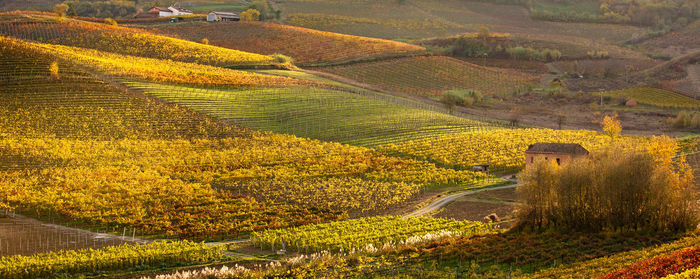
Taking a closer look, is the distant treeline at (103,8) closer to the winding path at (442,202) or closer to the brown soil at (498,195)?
the winding path at (442,202)

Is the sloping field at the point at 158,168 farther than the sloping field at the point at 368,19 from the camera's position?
No

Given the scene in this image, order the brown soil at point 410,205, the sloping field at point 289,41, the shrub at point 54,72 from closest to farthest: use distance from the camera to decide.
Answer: the brown soil at point 410,205 → the shrub at point 54,72 → the sloping field at point 289,41

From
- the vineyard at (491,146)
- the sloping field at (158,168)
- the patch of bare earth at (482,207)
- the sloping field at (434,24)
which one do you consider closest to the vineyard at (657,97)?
the vineyard at (491,146)

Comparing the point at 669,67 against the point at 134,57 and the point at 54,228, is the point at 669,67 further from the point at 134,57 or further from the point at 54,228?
the point at 54,228

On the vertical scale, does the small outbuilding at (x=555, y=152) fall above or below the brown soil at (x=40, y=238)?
above

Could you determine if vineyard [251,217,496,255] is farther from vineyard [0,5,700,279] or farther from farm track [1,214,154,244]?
farm track [1,214,154,244]

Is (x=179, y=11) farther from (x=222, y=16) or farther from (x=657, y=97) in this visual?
(x=657, y=97)

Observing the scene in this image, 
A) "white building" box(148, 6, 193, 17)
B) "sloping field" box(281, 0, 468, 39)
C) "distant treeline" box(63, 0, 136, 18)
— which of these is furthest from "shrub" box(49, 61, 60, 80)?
"sloping field" box(281, 0, 468, 39)

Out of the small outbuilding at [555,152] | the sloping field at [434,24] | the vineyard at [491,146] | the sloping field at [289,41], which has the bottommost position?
the vineyard at [491,146]
